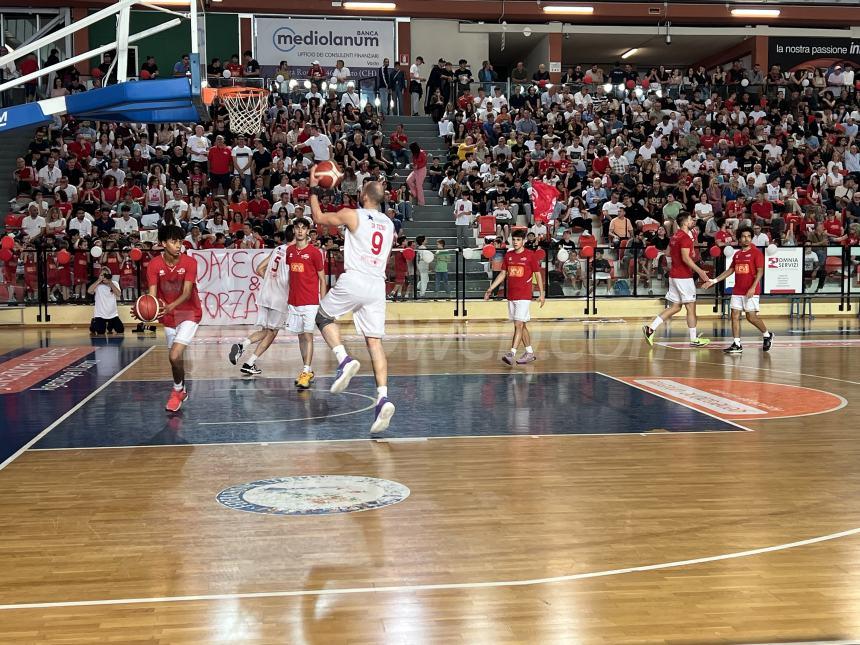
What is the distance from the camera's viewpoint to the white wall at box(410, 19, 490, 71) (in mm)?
35156

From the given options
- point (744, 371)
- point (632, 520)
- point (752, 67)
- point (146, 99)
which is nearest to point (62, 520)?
point (632, 520)

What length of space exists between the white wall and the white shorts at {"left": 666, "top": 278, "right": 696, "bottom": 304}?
768 inches

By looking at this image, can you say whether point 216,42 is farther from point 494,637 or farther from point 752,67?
point 494,637

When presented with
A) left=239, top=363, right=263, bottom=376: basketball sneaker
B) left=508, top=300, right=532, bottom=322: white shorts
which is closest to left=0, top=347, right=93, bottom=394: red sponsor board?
left=239, top=363, right=263, bottom=376: basketball sneaker

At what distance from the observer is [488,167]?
28.0m

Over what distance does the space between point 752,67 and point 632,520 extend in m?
34.6

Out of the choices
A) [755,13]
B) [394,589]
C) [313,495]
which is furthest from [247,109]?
[755,13]

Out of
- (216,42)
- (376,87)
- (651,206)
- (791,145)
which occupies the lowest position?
(651,206)

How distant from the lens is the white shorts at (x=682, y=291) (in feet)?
57.8

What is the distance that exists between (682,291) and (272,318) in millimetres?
7971

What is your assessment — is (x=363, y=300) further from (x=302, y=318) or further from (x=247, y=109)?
(x=247, y=109)

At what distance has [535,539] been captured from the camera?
20.9 feet

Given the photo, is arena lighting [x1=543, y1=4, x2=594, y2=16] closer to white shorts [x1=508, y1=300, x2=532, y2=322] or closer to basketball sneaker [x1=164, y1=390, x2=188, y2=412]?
white shorts [x1=508, y1=300, x2=532, y2=322]

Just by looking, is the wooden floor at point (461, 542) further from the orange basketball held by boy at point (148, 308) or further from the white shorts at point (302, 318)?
the white shorts at point (302, 318)
